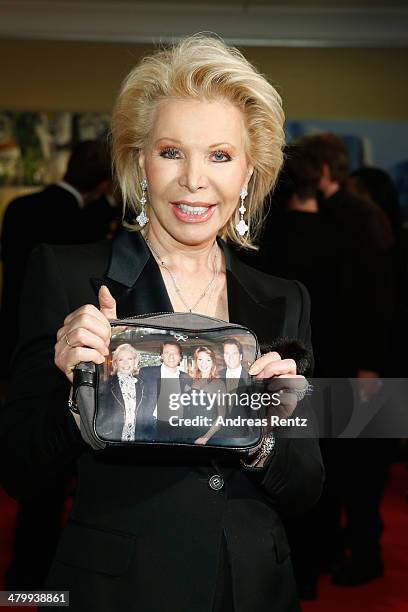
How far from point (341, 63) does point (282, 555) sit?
662 cm

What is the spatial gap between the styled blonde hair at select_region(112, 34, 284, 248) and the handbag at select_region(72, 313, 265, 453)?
0.43 meters

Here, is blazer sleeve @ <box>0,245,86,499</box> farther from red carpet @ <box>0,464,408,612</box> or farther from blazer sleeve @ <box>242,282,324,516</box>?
red carpet @ <box>0,464,408,612</box>

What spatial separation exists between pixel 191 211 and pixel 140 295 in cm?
16

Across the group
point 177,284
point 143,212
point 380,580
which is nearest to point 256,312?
point 177,284

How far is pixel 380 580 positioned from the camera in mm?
4074

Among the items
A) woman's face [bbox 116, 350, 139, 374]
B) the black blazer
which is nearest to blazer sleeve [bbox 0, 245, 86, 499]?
the black blazer

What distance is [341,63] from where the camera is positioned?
7746 millimetres

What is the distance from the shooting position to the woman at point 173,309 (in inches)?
59.4

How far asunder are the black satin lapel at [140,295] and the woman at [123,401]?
26 cm

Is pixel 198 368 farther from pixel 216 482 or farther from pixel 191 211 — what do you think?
pixel 191 211

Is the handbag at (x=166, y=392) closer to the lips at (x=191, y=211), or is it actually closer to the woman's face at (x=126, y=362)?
the woman's face at (x=126, y=362)

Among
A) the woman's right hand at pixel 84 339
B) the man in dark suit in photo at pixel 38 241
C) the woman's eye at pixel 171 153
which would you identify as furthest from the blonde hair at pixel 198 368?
the man in dark suit in photo at pixel 38 241

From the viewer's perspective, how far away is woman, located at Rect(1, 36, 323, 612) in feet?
4.95

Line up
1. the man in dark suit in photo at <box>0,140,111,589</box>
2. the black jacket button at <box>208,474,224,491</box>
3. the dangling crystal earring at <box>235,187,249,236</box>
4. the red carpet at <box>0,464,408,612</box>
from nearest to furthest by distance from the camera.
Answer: the black jacket button at <box>208,474,224,491</box> → the dangling crystal earring at <box>235,187,249,236</box> → the man in dark suit in photo at <box>0,140,111,589</box> → the red carpet at <box>0,464,408,612</box>
